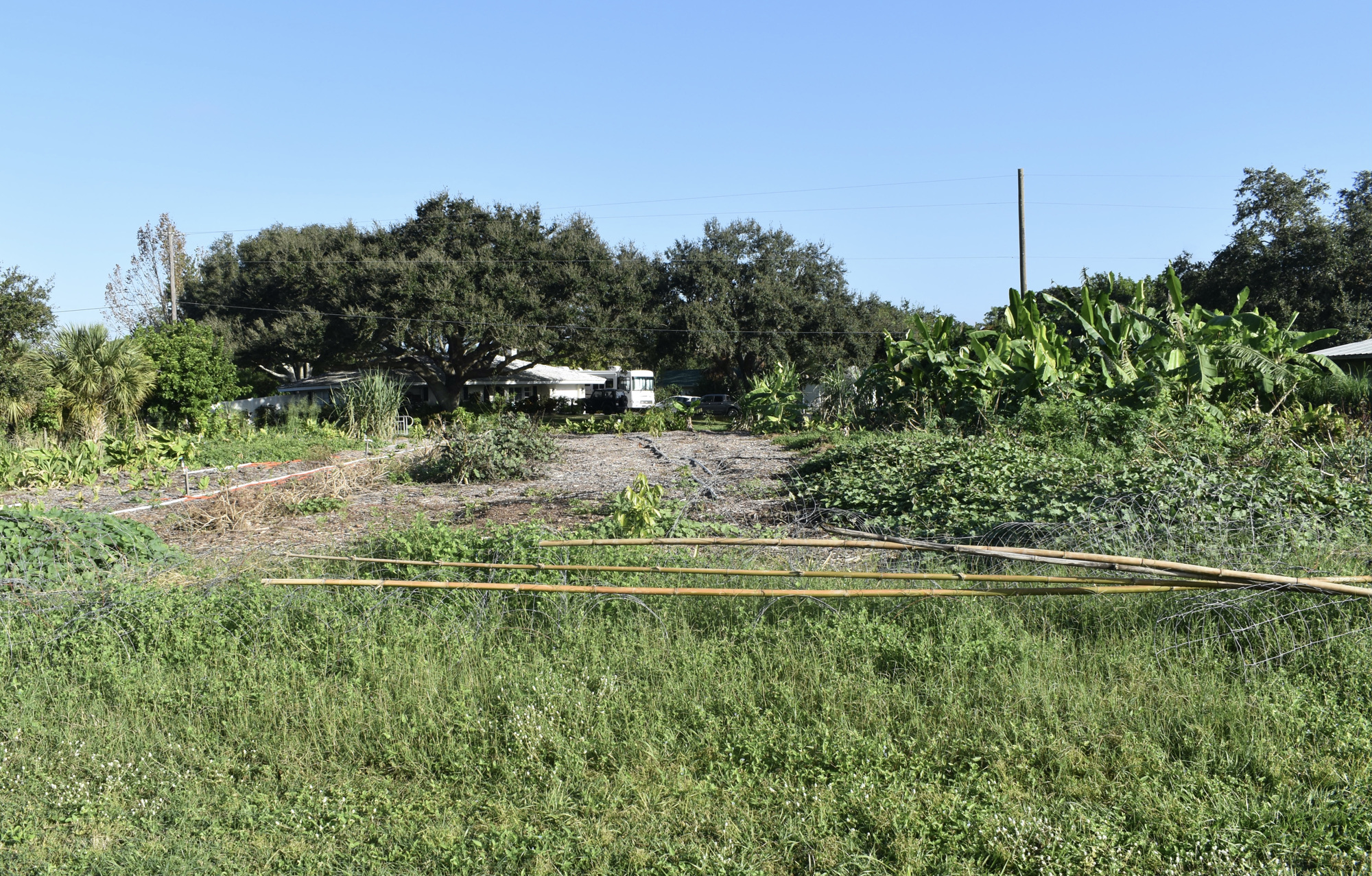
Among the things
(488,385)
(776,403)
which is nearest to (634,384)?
(488,385)

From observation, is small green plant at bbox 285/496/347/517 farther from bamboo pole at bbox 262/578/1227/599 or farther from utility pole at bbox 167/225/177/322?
utility pole at bbox 167/225/177/322

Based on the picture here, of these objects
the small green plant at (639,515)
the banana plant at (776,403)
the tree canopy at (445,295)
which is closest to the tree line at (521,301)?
the tree canopy at (445,295)

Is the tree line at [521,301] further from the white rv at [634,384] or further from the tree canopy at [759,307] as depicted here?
the white rv at [634,384]

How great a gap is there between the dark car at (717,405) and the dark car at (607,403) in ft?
11.4

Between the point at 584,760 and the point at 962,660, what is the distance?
A: 5.74 ft

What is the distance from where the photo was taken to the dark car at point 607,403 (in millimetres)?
36781

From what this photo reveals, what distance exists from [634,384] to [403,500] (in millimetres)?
33588

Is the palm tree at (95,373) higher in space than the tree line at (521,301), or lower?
lower

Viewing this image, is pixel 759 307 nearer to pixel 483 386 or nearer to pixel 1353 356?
pixel 483 386

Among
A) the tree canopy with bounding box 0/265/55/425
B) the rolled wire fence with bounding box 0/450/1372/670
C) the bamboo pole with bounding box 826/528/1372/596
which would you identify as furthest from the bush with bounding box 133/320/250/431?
the bamboo pole with bounding box 826/528/1372/596

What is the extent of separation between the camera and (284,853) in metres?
2.88

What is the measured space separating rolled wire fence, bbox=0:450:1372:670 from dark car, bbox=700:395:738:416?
3166 cm

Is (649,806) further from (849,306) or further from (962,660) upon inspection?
(849,306)

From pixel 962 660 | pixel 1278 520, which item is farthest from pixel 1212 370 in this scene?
pixel 962 660
